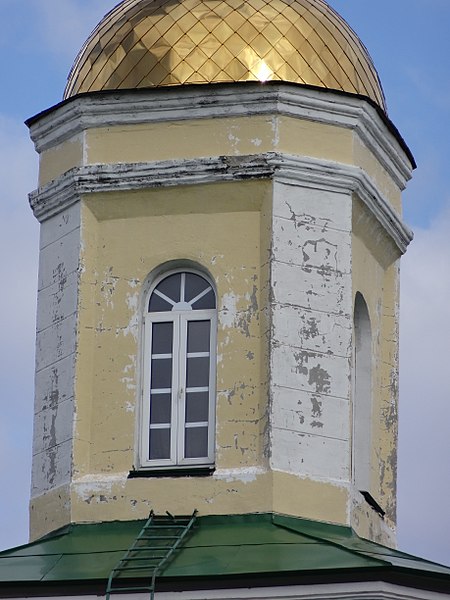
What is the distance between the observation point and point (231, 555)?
21.3 m

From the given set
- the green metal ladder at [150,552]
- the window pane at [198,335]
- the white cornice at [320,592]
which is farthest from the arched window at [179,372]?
the white cornice at [320,592]

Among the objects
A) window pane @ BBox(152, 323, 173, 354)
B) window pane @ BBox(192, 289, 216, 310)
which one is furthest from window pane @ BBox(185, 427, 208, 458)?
window pane @ BBox(192, 289, 216, 310)

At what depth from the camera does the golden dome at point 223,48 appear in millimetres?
23703

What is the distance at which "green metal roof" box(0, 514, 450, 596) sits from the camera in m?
20.7

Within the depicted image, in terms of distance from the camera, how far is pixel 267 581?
20.6 m

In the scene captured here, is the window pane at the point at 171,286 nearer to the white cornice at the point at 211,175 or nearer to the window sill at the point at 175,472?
the white cornice at the point at 211,175

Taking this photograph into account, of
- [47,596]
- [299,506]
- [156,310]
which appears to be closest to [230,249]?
[156,310]

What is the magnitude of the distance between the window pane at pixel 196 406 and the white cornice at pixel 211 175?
6.32ft

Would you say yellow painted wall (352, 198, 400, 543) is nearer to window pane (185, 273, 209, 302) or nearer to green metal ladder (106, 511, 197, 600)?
window pane (185, 273, 209, 302)

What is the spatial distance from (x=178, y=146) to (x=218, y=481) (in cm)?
317

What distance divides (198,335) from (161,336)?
1.11 feet

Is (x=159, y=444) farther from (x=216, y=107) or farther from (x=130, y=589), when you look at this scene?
(x=216, y=107)

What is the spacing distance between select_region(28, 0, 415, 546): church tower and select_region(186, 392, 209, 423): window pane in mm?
13

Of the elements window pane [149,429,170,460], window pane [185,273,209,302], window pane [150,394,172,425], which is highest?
window pane [185,273,209,302]
